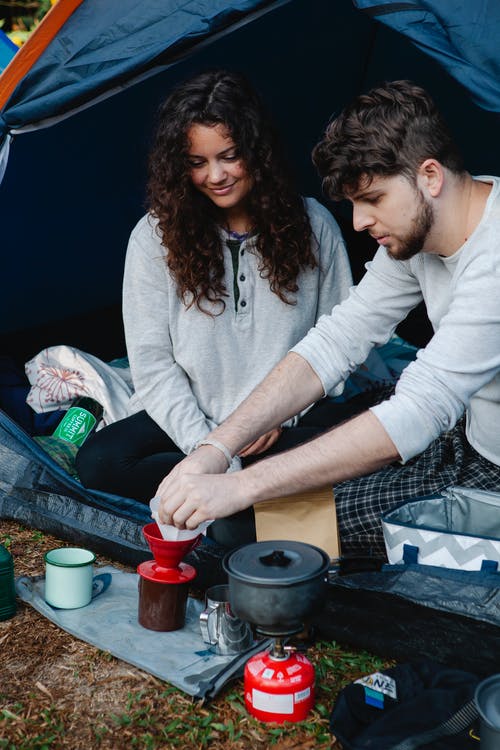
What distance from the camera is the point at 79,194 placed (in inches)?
132

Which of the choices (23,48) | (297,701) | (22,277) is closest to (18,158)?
(22,277)

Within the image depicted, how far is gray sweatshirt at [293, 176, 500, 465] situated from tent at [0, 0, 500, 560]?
0.34 meters

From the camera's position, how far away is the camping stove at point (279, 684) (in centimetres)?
163

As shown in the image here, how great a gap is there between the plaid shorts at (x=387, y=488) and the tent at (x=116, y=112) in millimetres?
571

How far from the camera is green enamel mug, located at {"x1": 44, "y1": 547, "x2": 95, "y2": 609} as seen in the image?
2041 mm

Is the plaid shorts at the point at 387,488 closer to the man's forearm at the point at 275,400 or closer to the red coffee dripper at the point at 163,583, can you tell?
the man's forearm at the point at 275,400

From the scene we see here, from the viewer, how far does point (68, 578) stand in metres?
2.05

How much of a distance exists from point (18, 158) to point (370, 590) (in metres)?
2.03

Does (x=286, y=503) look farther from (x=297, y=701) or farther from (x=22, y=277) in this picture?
(x=22, y=277)

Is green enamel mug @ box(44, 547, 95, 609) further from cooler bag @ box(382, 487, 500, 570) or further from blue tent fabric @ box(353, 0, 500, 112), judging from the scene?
blue tent fabric @ box(353, 0, 500, 112)

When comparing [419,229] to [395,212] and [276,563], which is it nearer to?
[395,212]

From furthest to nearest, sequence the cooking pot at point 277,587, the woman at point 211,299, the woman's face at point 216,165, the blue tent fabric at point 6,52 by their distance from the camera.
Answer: the blue tent fabric at point 6,52
the woman at point 211,299
the woman's face at point 216,165
the cooking pot at point 277,587

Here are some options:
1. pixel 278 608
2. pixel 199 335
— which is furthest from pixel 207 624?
pixel 199 335

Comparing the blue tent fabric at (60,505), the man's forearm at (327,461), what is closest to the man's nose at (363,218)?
the man's forearm at (327,461)
